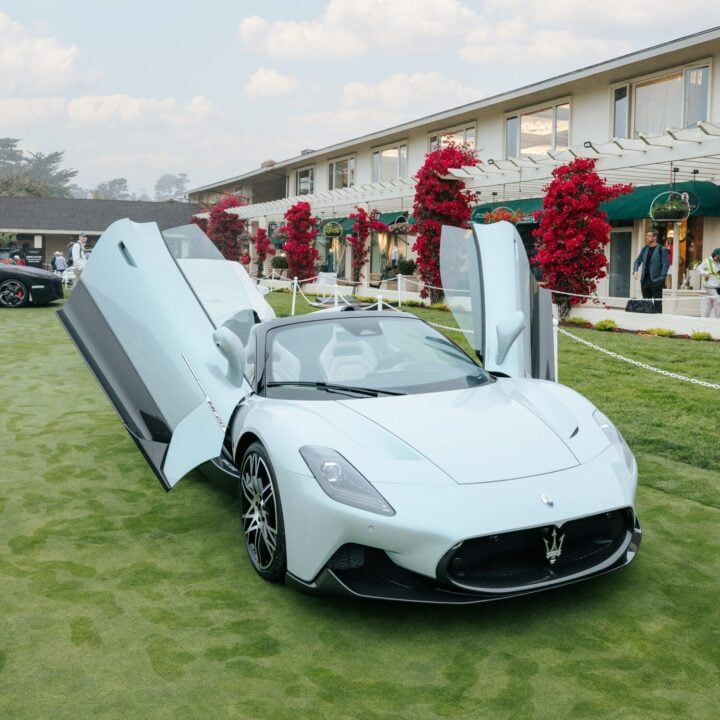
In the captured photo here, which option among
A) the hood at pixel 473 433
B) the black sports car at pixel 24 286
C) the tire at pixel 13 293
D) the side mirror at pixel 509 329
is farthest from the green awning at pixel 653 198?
the hood at pixel 473 433

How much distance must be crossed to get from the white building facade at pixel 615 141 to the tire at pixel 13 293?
10694mm

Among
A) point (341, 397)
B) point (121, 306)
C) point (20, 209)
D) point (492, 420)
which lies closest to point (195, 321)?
point (121, 306)

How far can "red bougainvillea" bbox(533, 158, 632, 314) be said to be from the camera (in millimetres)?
14930

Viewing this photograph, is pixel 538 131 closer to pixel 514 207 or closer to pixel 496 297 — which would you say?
pixel 514 207

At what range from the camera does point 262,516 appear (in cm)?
381

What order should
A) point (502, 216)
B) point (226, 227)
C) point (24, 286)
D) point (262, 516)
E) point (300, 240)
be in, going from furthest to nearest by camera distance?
1. point (226, 227)
2. point (300, 240)
3. point (502, 216)
4. point (24, 286)
5. point (262, 516)

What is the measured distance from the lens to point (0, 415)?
24.5 ft

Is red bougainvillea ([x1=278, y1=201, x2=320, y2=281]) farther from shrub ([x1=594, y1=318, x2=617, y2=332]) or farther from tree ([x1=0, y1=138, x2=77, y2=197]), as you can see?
tree ([x1=0, y1=138, x2=77, y2=197])

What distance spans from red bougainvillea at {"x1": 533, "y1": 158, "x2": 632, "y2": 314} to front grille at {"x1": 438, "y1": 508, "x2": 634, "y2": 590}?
12.2 meters

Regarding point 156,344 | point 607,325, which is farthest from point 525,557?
point 607,325

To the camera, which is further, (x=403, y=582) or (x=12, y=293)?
A: (x=12, y=293)

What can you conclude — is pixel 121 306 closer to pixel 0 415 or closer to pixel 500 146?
pixel 0 415

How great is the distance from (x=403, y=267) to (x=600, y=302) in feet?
32.4

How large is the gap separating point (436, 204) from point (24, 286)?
10.1 m
